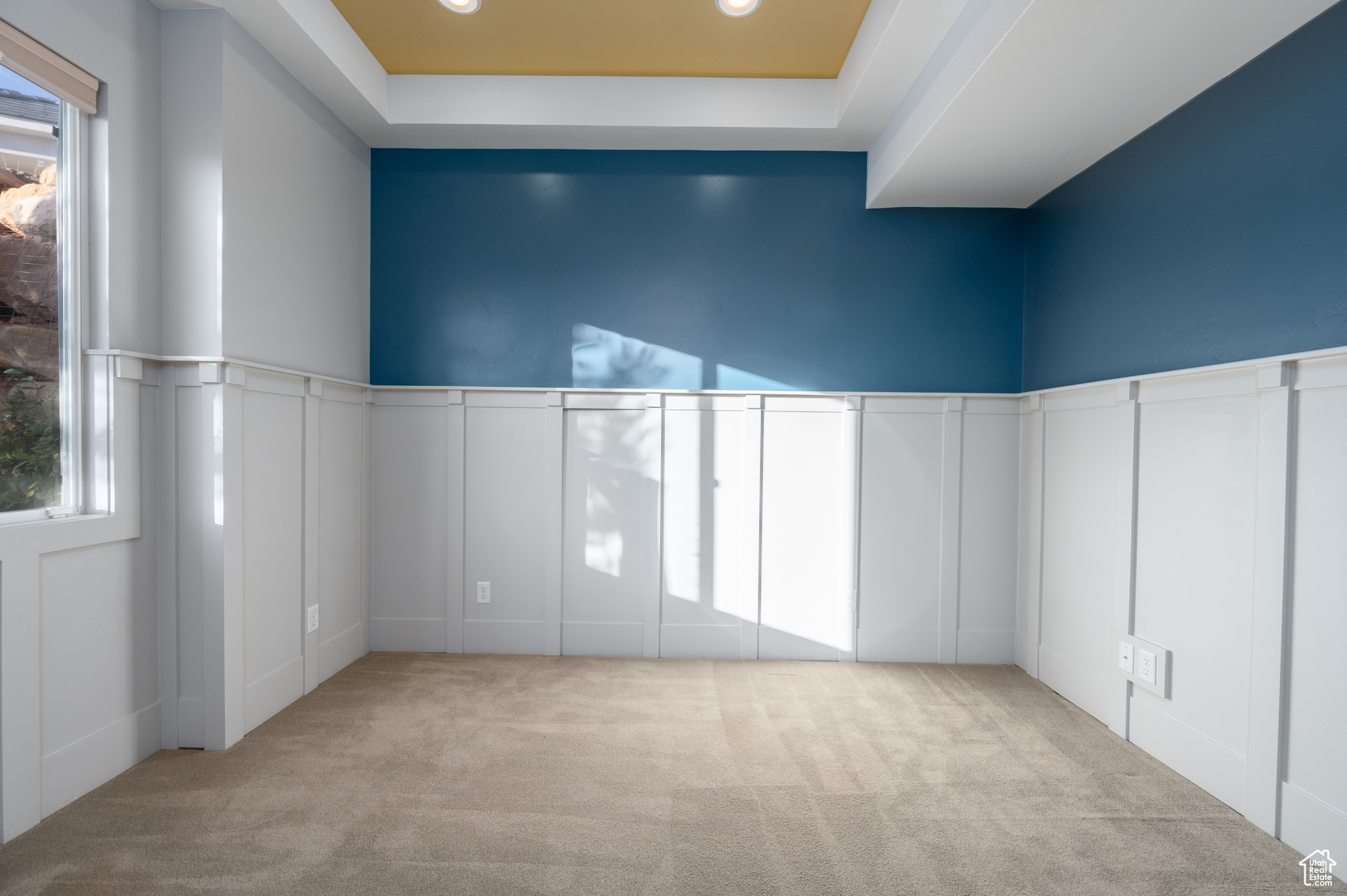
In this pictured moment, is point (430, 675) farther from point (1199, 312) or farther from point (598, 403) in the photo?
point (1199, 312)

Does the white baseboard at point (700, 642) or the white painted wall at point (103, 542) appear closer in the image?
the white painted wall at point (103, 542)

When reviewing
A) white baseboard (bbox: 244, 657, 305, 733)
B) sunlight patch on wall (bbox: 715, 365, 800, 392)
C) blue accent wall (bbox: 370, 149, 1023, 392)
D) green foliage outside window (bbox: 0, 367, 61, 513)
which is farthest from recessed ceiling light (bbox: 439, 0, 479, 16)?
white baseboard (bbox: 244, 657, 305, 733)

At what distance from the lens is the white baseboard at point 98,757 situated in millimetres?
2266

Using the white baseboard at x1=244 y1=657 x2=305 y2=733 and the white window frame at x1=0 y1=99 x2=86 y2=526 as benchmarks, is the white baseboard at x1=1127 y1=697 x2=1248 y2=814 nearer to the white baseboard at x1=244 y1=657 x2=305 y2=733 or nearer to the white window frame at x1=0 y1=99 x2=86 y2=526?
the white baseboard at x1=244 y1=657 x2=305 y2=733

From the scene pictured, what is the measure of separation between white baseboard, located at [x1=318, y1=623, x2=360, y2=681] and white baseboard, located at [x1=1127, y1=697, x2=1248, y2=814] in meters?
3.96

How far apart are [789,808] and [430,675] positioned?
7.07 feet

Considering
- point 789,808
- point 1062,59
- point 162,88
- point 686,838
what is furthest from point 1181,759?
point 162,88

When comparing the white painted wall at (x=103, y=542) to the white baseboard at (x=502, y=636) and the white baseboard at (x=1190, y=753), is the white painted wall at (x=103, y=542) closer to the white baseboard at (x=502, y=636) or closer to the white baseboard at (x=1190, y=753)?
the white baseboard at (x=502, y=636)

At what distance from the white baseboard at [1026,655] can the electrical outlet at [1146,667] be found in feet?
2.81

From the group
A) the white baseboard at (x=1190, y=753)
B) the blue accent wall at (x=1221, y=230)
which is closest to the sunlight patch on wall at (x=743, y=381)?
the blue accent wall at (x=1221, y=230)

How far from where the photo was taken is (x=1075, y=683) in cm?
336

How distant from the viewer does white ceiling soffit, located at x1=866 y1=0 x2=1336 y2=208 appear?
87.3 inches

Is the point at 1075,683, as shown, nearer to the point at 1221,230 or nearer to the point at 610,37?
the point at 1221,230

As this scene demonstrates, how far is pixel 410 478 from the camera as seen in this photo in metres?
4.06
